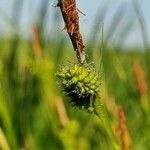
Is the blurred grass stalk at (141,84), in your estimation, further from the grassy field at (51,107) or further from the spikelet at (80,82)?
the spikelet at (80,82)

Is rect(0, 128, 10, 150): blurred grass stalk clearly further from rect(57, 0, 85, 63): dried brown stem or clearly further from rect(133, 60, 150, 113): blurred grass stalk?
rect(57, 0, 85, 63): dried brown stem

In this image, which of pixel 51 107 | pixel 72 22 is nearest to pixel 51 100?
pixel 51 107

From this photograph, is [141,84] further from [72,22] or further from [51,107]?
[72,22]

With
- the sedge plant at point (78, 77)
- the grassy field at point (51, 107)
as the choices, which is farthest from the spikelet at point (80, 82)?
the grassy field at point (51, 107)

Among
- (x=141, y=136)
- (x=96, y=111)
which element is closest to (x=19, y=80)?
(x=141, y=136)

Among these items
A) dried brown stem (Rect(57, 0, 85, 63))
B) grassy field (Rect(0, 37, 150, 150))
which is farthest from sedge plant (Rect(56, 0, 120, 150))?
grassy field (Rect(0, 37, 150, 150))

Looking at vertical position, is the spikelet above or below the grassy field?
above

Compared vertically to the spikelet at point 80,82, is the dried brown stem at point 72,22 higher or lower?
higher

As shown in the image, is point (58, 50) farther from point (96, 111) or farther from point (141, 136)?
point (96, 111)
